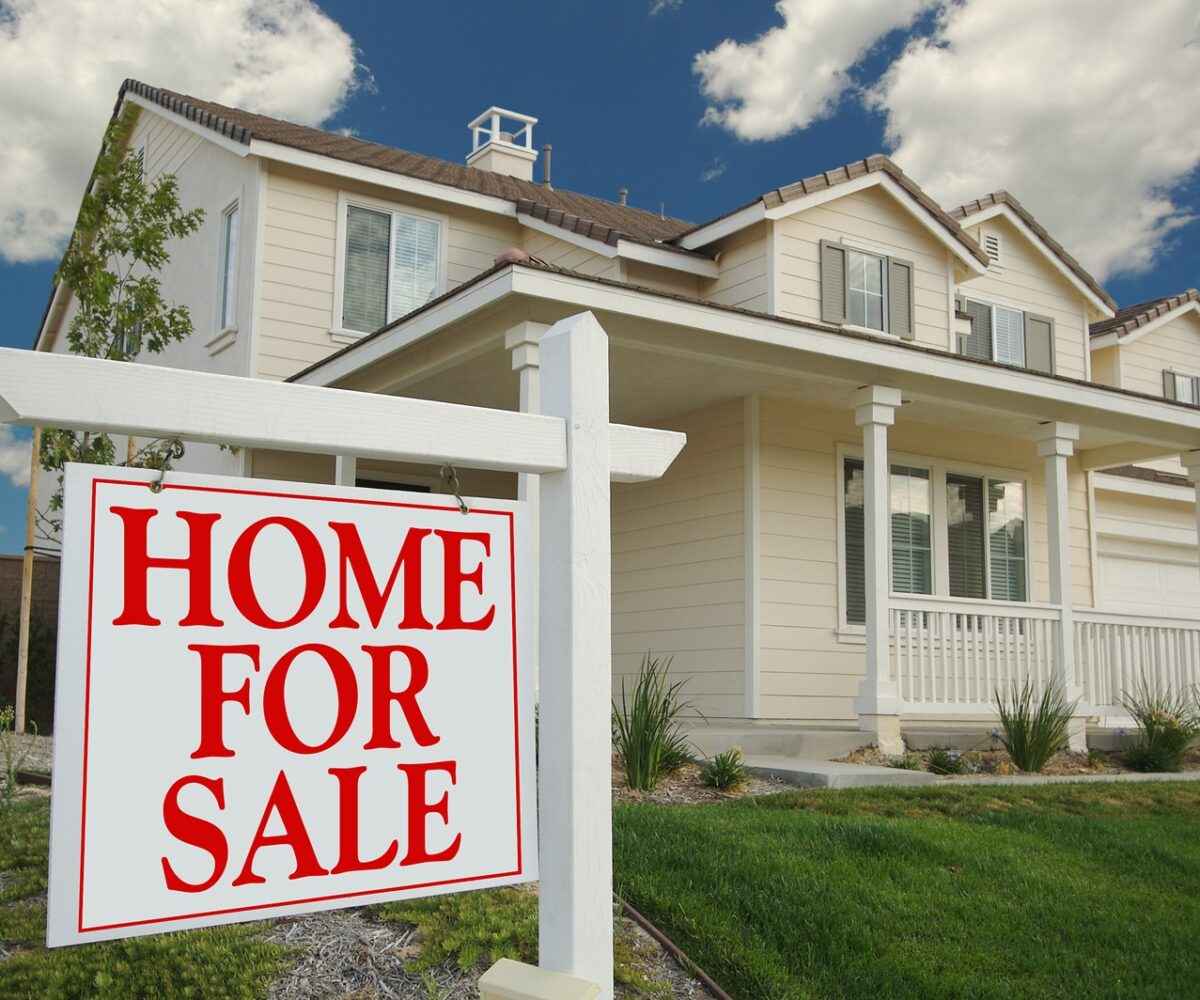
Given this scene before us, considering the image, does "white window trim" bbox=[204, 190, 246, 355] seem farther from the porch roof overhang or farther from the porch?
the porch

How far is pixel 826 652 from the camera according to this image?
35.8 ft

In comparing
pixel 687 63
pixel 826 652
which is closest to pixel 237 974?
pixel 826 652

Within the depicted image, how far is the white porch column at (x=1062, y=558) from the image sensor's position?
407 inches

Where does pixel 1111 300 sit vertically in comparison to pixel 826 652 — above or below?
above

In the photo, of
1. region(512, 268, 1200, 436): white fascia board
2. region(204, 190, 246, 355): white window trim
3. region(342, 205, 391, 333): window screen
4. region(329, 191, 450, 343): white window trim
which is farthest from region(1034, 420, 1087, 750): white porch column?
region(204, 190, 246, 355): white window trim

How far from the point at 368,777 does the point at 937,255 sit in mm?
12178

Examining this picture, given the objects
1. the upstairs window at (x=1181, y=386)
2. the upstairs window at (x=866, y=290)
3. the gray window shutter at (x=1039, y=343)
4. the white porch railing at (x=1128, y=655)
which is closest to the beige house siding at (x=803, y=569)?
the upstairs window at (x=866, y=290)

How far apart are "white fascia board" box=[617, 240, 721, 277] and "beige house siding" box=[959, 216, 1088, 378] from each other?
4.16 metres

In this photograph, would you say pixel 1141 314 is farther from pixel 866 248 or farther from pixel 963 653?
pixel 963 653

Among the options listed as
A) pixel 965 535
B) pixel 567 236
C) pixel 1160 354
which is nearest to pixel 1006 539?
pixel 965 535

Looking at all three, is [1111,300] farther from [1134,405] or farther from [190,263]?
[190,263]

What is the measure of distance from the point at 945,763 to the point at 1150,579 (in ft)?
29.7

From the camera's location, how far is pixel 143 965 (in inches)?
142

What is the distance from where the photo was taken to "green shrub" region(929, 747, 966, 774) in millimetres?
8547
